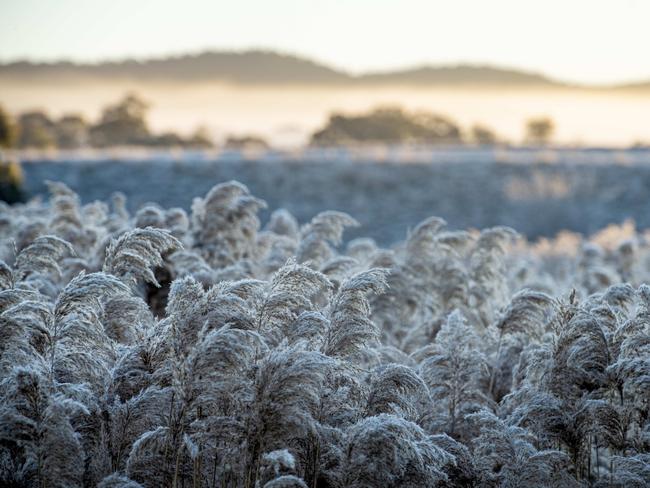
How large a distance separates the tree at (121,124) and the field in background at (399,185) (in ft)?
142

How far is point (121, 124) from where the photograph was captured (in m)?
93.6

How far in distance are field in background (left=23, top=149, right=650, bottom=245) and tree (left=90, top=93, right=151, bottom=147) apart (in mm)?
43151

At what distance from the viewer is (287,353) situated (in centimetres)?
774

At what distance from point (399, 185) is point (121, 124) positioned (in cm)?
5130

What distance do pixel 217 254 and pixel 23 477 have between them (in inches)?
278

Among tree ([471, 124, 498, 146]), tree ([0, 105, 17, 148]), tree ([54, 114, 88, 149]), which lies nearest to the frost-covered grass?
tree ([0, 105, 17, 148])

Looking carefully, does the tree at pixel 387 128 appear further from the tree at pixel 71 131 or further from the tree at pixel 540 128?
the tree at pixel 71 131

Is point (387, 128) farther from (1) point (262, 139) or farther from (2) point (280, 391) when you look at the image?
(2) point (280, 391)

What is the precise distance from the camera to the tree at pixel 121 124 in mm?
92625

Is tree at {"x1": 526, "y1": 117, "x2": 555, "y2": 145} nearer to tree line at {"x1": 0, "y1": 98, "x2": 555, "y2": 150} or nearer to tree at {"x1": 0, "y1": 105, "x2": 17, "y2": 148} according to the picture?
tree line at {"x1": 0, "y1": 98, "x2": 555, "y2": 150}

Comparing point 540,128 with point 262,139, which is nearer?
point 262,139

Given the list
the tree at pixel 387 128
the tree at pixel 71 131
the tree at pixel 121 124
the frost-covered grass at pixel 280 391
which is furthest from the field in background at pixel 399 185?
→ the tree at pixel 71 131

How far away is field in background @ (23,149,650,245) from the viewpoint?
147 feet

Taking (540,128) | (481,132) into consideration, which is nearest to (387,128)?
(481,132)
